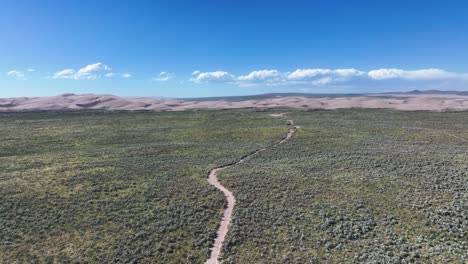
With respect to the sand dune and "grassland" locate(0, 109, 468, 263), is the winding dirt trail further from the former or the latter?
the sand dune

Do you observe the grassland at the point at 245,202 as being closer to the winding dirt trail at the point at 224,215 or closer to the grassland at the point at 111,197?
the grassland at the point at 111,197

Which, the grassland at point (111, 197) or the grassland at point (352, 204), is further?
the grassland at point (111, 197)

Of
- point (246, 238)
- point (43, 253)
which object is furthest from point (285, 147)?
point (43, 253)

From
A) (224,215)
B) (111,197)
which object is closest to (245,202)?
(224,215)

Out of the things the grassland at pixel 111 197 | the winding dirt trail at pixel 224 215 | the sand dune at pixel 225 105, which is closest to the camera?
the winding dirt trail at pixel 224 215

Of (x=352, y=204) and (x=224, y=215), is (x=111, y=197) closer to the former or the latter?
(x=224, y=215)

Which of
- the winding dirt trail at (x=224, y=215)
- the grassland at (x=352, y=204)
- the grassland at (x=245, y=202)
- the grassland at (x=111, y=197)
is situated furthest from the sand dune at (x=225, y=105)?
the winding dirt trail at (x=224, y=215)

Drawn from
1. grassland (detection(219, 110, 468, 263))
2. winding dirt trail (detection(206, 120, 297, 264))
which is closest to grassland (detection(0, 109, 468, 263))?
grassland (detection(219, 110, 468, 263))

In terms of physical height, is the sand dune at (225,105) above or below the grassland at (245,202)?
above
